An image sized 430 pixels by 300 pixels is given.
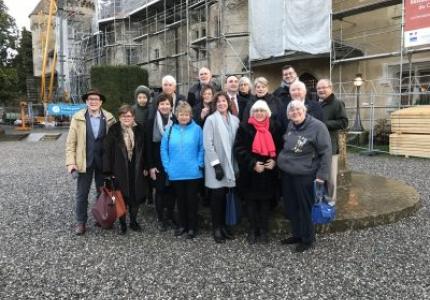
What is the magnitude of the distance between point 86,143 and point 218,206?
6.01 ft

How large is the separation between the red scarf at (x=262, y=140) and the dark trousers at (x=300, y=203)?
32cm

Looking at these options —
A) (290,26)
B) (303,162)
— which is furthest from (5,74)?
(303,162)

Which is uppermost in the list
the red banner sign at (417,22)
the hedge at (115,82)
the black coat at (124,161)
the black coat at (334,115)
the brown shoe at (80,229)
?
the red banner sign at (417,22)

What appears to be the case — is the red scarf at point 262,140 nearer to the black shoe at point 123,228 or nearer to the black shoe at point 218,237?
the black shoe at point 218,237

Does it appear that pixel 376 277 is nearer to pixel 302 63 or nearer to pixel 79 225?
pixel 79 225

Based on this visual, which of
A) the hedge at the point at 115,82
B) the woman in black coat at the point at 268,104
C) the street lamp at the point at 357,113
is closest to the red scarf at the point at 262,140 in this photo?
the woman in black coat at the point at 268,104

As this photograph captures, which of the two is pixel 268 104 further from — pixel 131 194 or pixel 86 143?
pixel 86 143

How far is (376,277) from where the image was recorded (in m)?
4.01

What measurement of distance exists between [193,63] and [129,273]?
20.2 metres

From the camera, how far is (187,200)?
5.13 meters

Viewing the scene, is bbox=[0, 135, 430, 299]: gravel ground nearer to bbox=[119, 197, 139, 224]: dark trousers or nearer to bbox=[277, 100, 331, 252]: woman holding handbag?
bbox=[119, 197, 139, 224]: dark trousers

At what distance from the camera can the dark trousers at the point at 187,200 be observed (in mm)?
5070

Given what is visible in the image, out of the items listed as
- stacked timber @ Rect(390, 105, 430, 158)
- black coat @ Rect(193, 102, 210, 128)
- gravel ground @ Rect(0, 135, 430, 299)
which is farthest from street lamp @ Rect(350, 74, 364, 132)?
black coat @ Rect(193, 102, 210, 128)

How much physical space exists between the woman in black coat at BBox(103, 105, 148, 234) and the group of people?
0.01 metres
